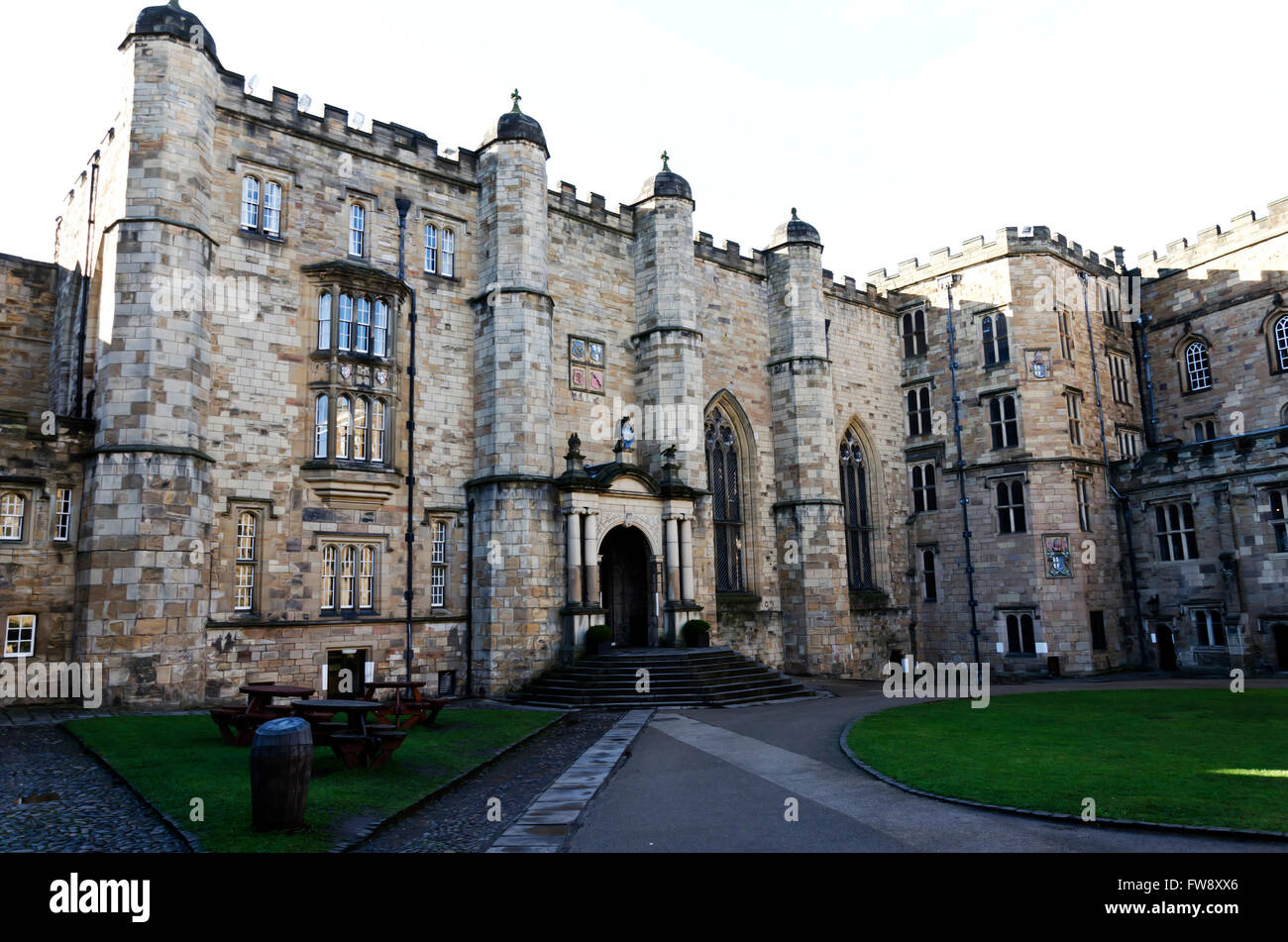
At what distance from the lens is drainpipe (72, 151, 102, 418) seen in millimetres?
20594

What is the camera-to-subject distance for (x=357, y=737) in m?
12.0

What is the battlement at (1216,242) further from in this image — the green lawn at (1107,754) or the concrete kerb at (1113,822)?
the concrete kerb at (1113,822)

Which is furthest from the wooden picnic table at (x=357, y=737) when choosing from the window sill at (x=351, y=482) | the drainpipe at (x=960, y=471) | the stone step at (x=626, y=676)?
the drainpipe at (x=960, y=471)

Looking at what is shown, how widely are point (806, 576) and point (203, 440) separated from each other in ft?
66.1

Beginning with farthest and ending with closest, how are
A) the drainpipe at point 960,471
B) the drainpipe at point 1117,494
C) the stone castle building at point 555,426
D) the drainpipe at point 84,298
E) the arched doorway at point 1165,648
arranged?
the drainpipe at point 960,471
the drainpipe at point 1117,494
the arched doorway at point 1165,648
the drainpipe at point 84,298
the stone castle building at point 555,426

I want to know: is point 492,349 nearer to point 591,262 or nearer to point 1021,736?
point 591,262

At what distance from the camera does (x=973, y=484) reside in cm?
3331

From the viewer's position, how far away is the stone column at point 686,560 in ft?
87.3

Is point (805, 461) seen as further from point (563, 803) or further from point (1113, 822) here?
point (1113, 822)

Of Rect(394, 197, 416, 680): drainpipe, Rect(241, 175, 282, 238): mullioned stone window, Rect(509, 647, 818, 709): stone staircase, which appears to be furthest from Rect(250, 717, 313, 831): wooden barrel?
Rect(241, 175, 282, 238): mullioned stone window

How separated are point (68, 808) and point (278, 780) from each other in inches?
136

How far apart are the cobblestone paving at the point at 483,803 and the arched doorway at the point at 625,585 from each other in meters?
11.1

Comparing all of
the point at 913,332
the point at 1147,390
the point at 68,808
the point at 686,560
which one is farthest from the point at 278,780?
the point at 1147,390

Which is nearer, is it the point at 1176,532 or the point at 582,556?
the point at 582,556
